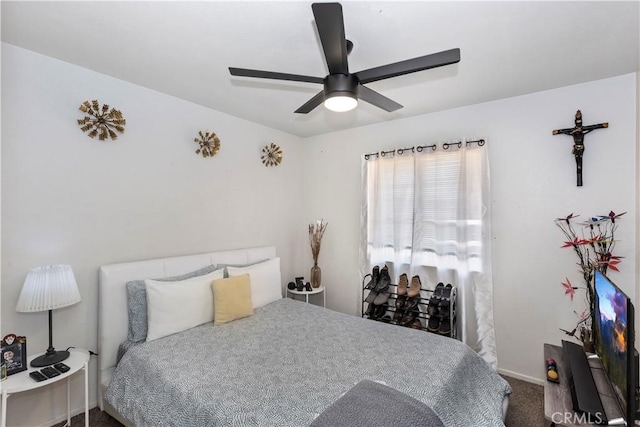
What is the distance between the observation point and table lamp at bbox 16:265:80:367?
5.66 ft

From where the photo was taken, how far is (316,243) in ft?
12.4

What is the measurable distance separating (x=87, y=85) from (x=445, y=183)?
3160 mm

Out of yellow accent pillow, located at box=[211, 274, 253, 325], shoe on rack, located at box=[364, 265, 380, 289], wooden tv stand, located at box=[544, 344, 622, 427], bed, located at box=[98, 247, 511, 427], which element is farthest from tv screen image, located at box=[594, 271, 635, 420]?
yellow accent pillow, located at box=[211, 274, 253, 325]

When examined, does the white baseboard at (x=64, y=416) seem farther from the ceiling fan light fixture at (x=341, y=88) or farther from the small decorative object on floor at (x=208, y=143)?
the ceiling fan light fixture at (x=341, y=88)

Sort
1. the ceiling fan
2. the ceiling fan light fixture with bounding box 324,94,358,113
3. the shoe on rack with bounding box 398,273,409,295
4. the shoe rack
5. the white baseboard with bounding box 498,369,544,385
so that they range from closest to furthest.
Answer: the ceiling fan → the ceiling fan light fixture with bounding box 324,94,358,113 → the white baseboard with bounding box 498,369,544,385 → the shoe rack → the shoe on rack with bounding box 398,273,409,295

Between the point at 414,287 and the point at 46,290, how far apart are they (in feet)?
9.56

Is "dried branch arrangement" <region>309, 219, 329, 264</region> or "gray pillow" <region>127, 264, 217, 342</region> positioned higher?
"dried branch arrangement" <region>309, 219, 329, 264</region>

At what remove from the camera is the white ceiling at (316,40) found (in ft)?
4.97

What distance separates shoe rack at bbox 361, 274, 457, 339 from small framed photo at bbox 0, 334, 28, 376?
8.75ft

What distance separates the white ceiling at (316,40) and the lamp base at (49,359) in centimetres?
198

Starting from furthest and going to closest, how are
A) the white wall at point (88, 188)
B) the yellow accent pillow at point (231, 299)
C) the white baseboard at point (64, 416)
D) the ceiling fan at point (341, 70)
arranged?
the yellow accent pillow at point (231, 299)
the white baseboard at point (64, 416)
the white wall at point (88, 188)
the ceiling fan at point (341, 70)

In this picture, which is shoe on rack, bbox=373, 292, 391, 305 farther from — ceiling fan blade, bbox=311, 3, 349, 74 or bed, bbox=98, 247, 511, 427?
ceiling fan blade, bbox=311, 3, 349, 74

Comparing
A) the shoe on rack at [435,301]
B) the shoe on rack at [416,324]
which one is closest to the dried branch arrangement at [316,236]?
the shoe on rack at [416,324]

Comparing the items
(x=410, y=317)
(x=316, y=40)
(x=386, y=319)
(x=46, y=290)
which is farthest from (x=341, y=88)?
(x=386, y=319)
